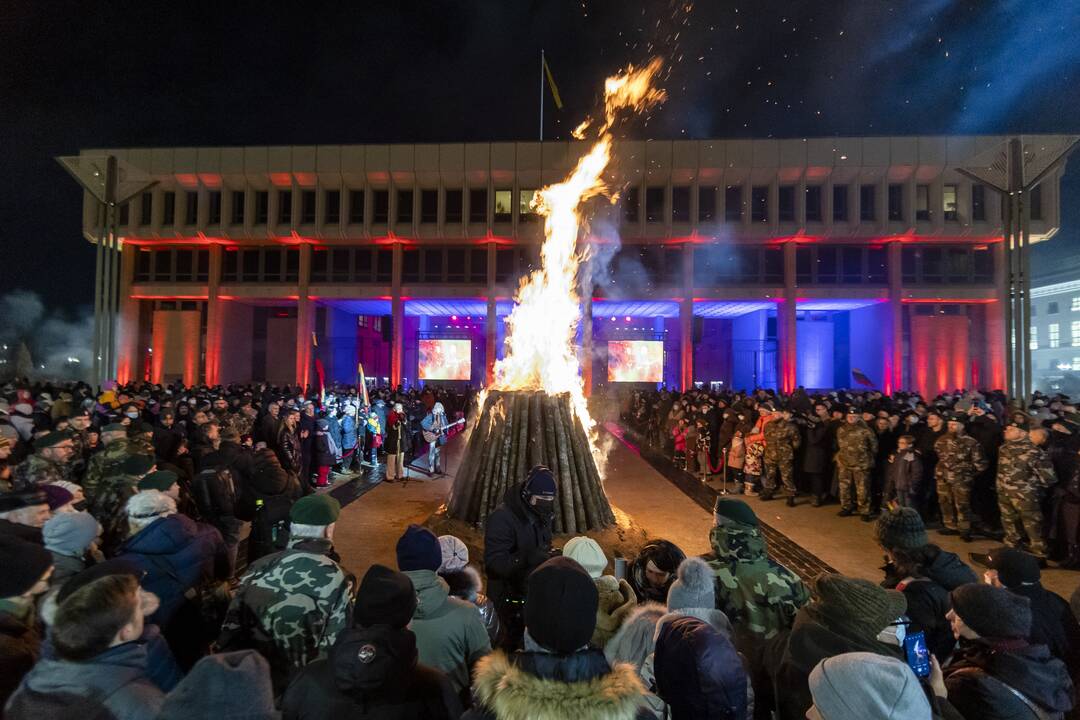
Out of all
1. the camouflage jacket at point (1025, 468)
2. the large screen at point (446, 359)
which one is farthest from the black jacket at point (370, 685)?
the large screen at point (446, 359)

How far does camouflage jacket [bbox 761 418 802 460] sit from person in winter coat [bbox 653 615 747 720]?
1022 centimetres

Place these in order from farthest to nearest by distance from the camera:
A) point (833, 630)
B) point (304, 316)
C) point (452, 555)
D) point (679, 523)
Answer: point (304, 316) < point (679, 523) < point (452, 555) < point (833, 630)

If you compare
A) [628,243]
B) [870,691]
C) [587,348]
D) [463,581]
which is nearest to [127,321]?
[587,348]

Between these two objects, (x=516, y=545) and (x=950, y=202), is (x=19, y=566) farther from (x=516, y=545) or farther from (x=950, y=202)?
(x=950, y=202)

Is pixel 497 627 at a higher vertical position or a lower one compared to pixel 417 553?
lower

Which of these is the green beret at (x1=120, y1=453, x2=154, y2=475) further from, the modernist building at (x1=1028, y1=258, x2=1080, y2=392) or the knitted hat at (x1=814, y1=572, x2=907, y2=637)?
the modernist building at (x1=1028, y1=258, x2=1080, y2=392)

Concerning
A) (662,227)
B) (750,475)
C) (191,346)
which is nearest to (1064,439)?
(750,475)

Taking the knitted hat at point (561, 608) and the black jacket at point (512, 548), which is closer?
the knitted hat at point (561, 608)

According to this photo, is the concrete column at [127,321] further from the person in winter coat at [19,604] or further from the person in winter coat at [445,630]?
the person in winter coat at [445,630]

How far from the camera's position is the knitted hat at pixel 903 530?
3809 millimetres

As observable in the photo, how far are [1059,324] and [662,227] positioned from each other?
64.1 meters

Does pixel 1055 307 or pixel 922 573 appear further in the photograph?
pixel 1055 307

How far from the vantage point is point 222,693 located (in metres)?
1.71

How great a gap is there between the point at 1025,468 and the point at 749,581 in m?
7.19
